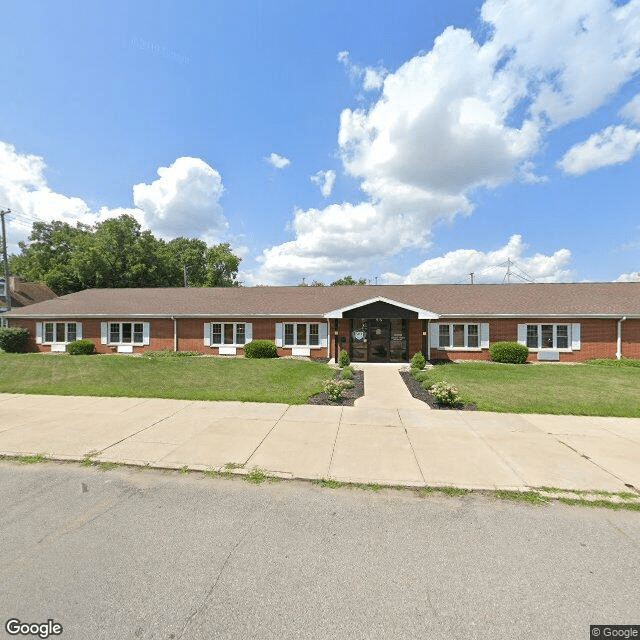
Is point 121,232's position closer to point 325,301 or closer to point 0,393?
point 325,301

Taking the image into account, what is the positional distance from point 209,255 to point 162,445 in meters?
47.1

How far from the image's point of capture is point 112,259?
1469 inches

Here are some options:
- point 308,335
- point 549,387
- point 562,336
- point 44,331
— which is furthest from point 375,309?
point 44,331

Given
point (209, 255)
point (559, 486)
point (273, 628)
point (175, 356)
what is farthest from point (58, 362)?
point (209, 255)

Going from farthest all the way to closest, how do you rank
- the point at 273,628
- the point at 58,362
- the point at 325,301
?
the point at 325,301, the point at 58,362, the point at 273,628

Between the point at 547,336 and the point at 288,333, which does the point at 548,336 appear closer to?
the point at 547,336

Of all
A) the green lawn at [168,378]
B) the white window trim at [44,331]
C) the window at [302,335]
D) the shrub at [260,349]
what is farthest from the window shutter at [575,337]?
the white window trim at [44,331]

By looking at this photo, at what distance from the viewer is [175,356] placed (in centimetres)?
1992

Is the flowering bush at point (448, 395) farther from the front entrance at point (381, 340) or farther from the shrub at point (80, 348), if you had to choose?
the shrub at point (80, 348)

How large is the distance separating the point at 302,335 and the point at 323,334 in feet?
4.43

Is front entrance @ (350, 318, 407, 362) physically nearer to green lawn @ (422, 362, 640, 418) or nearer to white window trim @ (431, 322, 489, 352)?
white window trim @ (431, 322, 489, 352)

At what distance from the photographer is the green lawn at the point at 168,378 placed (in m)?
10.5

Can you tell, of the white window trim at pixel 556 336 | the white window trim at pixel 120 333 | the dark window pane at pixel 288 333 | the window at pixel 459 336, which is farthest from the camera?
the white window trim at pixel 120 333

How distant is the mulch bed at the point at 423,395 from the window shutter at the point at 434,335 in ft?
17.2
